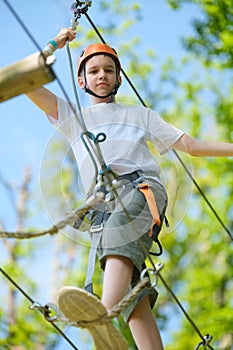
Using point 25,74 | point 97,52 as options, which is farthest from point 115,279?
point 97,52

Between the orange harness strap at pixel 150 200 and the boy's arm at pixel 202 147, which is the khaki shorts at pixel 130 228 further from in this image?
the boy's arm at pixel 202 147

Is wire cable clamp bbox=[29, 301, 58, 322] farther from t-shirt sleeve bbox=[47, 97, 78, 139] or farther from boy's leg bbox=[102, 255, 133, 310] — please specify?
t-shirt sleeve bbox=[47, 97, 78, 139]

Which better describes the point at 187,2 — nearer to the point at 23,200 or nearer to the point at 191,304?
the point at 191,304

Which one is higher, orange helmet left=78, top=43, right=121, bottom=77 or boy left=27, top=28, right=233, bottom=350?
orange helmet left=78, top=43, right=121, bottom=77

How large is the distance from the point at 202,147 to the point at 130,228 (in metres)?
0.49

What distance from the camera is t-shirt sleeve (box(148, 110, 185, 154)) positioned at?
3182 millimetres

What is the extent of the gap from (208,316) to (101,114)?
5.63 meters

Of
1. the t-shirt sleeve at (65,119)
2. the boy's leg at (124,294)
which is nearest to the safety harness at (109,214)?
the boy's leg at (124,294)

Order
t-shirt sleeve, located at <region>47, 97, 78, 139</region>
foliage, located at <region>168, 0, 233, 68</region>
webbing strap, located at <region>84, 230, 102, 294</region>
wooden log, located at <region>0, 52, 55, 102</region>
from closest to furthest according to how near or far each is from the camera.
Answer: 1. wooden log, located at <region>0, 52, 55, 102</region>
2. webbing strap, located at <region>84, 230, 102, 294</region>
3. t-shirt sleeve, located at <region>47, 97, 78, 139</region>
4. foliage, located at <region>168, 0, 233, 68</region>

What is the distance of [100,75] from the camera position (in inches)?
129

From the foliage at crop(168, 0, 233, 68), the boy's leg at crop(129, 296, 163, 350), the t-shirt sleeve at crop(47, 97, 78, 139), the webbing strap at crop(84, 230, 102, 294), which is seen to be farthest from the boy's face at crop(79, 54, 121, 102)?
the foliage at crop(168, 0, 233, 68)

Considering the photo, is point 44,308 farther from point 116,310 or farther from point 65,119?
point 65,119

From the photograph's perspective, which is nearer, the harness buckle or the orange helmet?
the harness buckle

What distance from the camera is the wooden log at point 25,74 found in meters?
2.40
